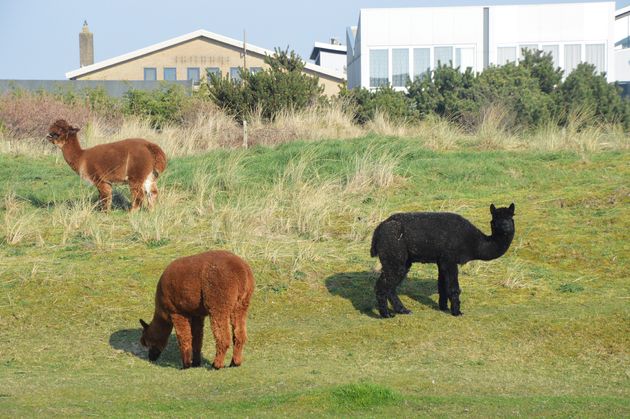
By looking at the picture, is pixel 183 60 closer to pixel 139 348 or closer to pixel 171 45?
pixel 171 45

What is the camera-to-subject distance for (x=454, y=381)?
29.2 feet

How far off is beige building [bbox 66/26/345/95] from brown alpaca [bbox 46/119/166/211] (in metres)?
45.3

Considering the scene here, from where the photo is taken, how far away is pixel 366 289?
12578 mm

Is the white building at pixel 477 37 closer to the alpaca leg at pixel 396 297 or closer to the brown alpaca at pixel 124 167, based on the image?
the brown alpaca at pixel 124 167

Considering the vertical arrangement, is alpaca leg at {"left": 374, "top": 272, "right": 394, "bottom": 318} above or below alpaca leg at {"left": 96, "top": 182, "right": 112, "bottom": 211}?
below

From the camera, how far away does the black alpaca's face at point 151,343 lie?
9953mm

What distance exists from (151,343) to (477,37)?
1919 inches

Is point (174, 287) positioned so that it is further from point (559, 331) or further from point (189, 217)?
point (189, 217)

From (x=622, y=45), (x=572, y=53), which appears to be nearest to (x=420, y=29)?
(x=572, y=53)

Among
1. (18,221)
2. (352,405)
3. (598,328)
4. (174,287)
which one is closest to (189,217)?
(18,221)

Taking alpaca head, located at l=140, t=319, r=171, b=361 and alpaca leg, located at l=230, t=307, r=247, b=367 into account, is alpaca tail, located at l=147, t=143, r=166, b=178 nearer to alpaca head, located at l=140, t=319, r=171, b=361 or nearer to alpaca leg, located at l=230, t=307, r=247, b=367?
alpaca head, located at l=140, t=319, r=171, b=361

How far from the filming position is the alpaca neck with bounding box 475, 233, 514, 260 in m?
11.4

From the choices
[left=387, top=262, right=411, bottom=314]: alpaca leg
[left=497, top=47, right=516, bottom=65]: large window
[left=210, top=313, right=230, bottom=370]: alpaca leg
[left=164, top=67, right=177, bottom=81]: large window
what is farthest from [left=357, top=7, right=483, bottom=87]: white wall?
[left=210, top=313, right=230, bottom=370]: alpaca leg

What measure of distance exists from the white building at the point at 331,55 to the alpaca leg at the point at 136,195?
198 ft
